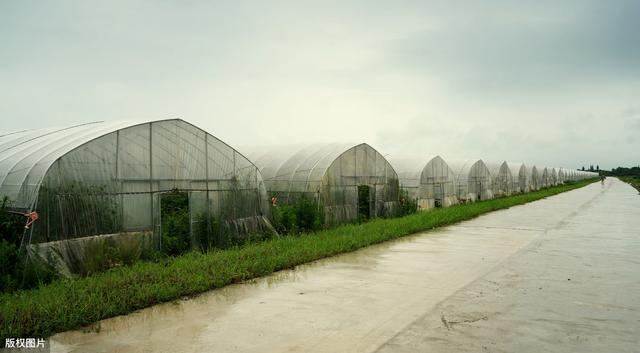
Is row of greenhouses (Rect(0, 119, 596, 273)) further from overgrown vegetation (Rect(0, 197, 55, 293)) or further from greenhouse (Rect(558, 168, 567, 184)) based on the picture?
greenhouse (Rect(558, 168, 567, 184))

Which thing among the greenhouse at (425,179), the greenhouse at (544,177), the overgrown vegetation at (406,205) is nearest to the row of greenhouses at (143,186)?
the overgrown vegetation at (406,205)

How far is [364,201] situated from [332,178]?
336 cm

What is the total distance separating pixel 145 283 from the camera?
10000 millimetres

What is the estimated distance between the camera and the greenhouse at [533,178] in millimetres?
67688

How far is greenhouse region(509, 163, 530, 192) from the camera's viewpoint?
5707 centimetres

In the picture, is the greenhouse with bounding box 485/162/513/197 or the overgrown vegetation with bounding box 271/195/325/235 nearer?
the overgrown vegetation with bounding box 271/195/325/235

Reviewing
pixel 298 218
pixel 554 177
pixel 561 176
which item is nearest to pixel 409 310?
pixel 298 218

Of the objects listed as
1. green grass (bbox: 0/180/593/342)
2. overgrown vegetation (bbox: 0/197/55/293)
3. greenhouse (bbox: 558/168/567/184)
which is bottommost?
green grass (bbox: 0/180/593/342)

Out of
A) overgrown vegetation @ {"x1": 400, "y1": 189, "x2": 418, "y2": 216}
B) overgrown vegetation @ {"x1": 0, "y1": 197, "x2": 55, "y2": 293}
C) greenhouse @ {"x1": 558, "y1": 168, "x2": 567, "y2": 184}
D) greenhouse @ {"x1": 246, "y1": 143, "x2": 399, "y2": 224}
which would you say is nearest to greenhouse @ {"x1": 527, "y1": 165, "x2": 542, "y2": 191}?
greenhouse @ {"x1": 558, "y1": 168, "x2": 567, "y2": 184}

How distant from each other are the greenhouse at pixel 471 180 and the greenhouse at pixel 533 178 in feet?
83.5

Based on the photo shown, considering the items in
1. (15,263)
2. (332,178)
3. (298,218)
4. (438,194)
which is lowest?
(15,263)

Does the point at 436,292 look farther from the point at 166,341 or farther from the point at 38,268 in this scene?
the point at 38,268

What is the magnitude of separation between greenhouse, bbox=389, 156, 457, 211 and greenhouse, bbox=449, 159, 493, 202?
136 inches

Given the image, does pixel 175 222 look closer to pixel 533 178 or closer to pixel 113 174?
pixel 113 174
